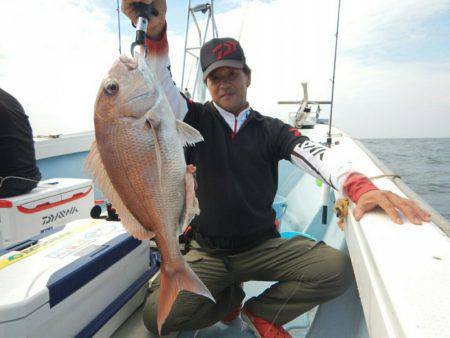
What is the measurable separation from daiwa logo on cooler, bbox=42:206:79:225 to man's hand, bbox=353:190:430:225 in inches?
103

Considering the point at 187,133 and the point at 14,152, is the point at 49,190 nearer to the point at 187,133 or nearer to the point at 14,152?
the point at 14,152

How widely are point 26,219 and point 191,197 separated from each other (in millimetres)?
1945

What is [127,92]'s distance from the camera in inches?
55.1

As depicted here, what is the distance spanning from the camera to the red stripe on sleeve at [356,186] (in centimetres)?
160

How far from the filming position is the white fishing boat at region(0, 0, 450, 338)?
0.93 meters

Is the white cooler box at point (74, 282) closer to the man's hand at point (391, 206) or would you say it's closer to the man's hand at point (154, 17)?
the man's hand at point (154, 17)

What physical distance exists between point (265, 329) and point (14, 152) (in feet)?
8.91

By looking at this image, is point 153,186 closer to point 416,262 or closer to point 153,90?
point 153,90

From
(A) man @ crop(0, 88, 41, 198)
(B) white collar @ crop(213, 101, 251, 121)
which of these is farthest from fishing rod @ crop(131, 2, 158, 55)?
(A) man @ crop(0, 88, 41, 198)

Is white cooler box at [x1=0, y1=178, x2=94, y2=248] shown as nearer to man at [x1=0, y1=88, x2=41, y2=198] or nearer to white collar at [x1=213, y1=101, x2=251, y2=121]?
man at [x1=0, y1=88, x2=41, y2=198]

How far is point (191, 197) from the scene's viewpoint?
144 centimetres

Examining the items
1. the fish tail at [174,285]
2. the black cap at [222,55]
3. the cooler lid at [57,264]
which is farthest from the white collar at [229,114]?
the fish tail at [174,285]

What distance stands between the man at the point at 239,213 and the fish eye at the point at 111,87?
59 cm

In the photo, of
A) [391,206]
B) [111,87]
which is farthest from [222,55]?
[391,206]
